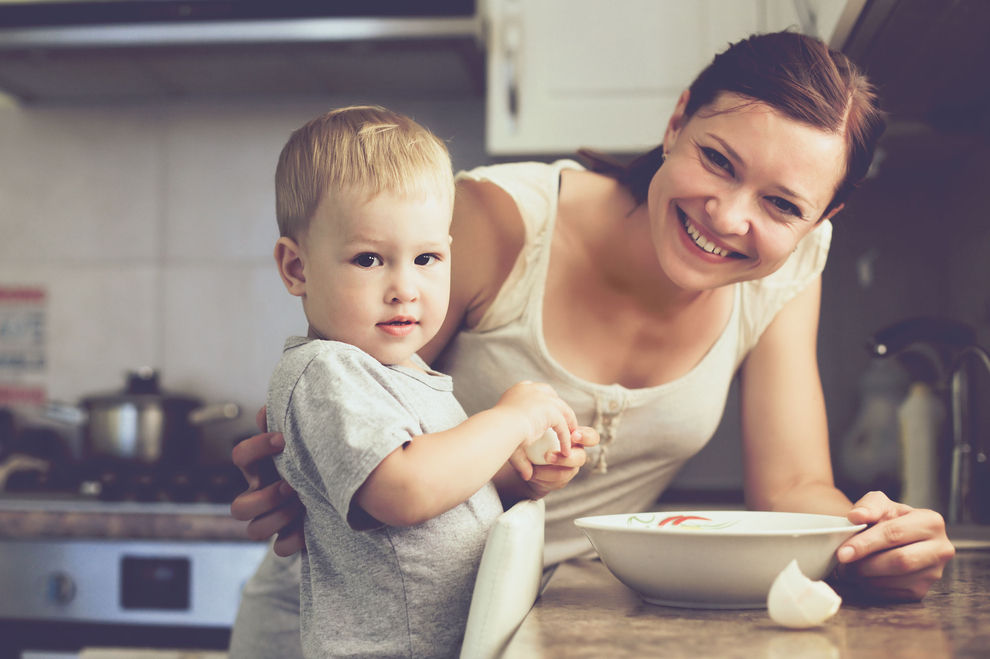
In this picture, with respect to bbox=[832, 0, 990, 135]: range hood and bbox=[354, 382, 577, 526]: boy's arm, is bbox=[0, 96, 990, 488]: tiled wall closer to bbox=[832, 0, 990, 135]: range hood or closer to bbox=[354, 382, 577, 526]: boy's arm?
bbox=[832, 0, 990, 135]: range hood

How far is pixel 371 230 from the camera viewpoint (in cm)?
75

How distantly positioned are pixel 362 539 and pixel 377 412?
4.8 inches

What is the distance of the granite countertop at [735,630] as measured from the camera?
1.89 feet

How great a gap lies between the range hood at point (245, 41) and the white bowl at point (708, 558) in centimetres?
138


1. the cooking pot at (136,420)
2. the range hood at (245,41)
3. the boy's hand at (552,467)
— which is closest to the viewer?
the boy's hand at (552,467)

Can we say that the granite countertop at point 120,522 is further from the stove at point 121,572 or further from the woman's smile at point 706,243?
the woman's smile at point 706,243

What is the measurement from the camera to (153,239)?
2309 mm

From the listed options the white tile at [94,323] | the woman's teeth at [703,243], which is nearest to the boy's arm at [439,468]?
the woman's teeth at [703,243]

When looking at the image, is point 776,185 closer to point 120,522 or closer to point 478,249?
point 478,249

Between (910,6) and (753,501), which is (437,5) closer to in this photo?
(910,6)

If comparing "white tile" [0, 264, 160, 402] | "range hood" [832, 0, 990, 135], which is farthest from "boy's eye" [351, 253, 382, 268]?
"white tile" [0, 264, 160, 402]

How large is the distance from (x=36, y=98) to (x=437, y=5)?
1181 millimetres

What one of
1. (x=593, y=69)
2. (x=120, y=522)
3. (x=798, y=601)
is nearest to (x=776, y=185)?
(x=798, y=601)

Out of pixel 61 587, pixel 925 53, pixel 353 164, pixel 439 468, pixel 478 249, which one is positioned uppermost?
pixel 925 53
